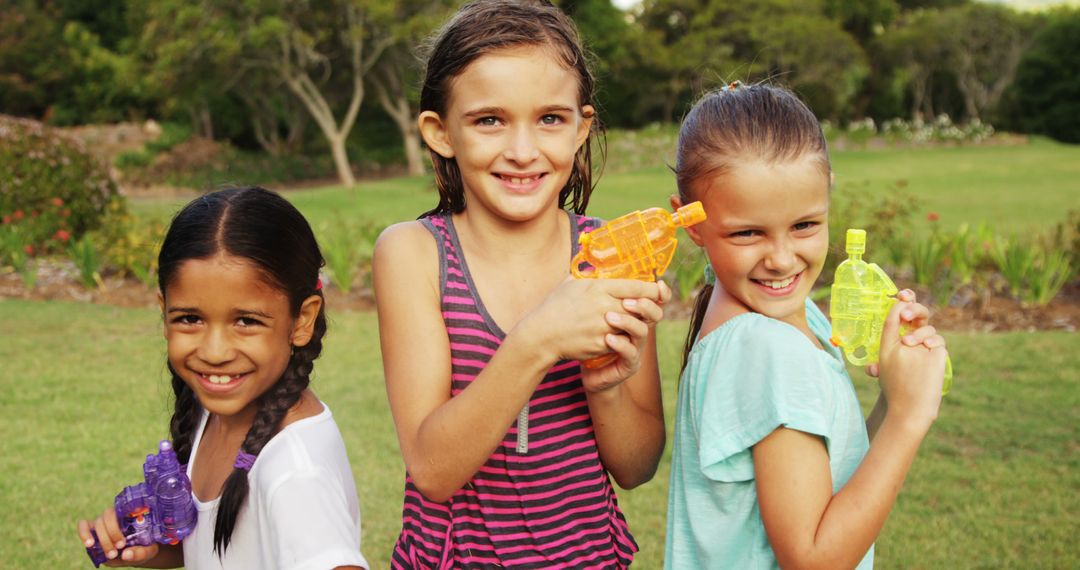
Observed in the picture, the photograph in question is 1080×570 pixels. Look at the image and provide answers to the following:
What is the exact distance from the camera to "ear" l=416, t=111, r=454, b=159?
5.75 feet

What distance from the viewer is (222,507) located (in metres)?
1.76

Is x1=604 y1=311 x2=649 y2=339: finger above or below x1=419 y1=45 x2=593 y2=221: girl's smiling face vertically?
below

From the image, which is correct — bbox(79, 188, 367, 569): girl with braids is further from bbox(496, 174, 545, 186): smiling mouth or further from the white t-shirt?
bbox(496, 174, 545, 186): smiling mouth

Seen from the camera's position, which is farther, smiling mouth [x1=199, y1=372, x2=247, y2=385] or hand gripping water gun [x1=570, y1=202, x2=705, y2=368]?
smiling mouth [x1=199, y1=372, x2=247, y2=385]

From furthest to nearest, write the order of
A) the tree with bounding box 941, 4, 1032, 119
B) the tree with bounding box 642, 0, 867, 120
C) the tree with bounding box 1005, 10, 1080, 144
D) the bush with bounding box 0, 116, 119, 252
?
the tree with bounding box 941, 4, 1032, 119, the tree with bounding box 1005, 10, 1080, 144, the tree with bounding box 642, 0, 867, 120, the bush with bounding box 0, 116, 119, 252

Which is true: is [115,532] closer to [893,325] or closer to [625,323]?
[625,323]

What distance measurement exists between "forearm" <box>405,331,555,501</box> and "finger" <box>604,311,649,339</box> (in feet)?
0.40

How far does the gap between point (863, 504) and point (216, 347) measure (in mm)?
1183

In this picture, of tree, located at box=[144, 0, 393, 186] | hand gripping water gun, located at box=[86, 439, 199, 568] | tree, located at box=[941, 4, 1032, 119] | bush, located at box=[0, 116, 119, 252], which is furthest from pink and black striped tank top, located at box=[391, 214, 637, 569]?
tree, located at box=[941, 4, 1032, 119]

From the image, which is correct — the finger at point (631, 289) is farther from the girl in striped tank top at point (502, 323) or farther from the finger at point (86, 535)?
the finger at point (86, 535)

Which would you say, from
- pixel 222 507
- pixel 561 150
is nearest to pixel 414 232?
pixel 561 150

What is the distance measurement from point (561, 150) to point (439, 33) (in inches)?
13.2

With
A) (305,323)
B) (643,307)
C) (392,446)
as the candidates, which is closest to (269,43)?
(392,446)

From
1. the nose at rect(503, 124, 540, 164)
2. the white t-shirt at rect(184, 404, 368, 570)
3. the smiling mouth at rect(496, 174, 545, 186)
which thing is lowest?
the white t-shirt at rect(184, 404, 368, 570)
